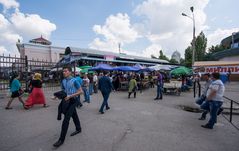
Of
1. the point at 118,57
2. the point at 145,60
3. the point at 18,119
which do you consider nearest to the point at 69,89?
the point at 18,119

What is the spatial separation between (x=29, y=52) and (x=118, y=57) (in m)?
26.7

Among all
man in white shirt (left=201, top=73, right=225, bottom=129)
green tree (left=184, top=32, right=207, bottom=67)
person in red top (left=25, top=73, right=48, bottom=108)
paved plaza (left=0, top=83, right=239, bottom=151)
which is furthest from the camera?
green tree (left=184, top=32, right=207, bottom=67)

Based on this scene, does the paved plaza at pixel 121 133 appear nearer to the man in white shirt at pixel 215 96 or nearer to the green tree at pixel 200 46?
the man in white shirt at pixel 215 96

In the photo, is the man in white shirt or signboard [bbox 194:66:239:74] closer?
the man in white shirt

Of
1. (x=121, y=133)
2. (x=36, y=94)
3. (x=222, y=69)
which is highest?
(x=222, y=69)

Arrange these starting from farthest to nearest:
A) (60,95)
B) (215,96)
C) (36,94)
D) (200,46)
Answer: (200,46)
(36,94)
(215,96)
(60,95)

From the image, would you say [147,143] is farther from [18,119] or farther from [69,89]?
[18,119]

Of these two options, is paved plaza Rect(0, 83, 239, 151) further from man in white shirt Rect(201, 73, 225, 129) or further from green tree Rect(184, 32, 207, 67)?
green tree Rect(184, 32, 207, 67)

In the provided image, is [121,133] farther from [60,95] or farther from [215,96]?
[215,96]

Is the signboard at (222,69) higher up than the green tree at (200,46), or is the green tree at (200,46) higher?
the green tree at (200,46)

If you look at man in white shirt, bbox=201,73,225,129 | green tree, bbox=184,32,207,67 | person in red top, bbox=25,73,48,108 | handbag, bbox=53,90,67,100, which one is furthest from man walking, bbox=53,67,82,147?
green tree, bbox=184,32,207,67

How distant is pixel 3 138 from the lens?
424cm

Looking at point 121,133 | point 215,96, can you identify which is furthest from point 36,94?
point 215,96

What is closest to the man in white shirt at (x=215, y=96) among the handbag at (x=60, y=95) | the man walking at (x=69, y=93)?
the man walking at (x=69, y=93)
